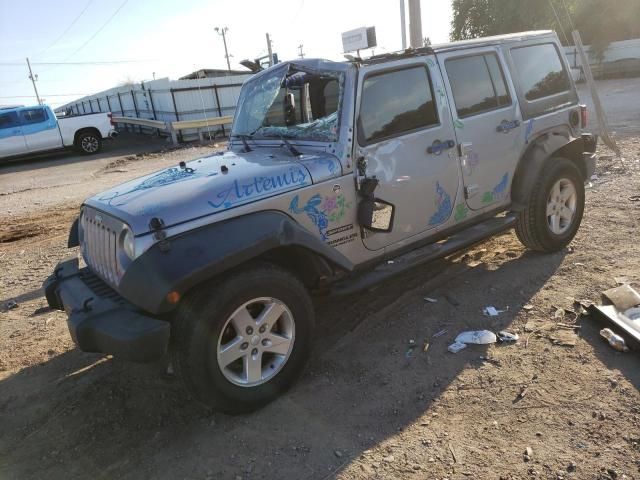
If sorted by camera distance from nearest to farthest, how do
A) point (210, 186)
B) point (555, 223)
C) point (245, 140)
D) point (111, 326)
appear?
point (111, 326) < point (210, 186) < point (245, 140) < point (555, 223)

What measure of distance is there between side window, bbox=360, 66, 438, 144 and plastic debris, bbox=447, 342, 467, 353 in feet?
5.11

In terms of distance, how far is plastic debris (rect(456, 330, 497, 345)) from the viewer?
3.65 metres

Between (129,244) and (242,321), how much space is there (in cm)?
77

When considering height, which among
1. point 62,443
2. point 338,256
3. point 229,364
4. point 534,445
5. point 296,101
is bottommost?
point 534,445

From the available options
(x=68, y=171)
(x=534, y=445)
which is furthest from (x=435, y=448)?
(x=68, y=171)

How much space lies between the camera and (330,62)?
3.73m

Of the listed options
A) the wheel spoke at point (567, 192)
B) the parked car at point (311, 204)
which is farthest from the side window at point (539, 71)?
the wheel spoke at point (567, 192)

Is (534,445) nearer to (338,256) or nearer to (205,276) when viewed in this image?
(338,256)

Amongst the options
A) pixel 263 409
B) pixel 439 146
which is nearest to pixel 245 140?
pixel 439 146

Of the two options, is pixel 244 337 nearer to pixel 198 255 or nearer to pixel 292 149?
pixel 198 255

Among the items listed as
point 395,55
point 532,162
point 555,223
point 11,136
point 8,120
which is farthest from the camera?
point 11,136

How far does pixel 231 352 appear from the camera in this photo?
2.95 meters

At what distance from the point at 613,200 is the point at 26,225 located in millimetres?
8984

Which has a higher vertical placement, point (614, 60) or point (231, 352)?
point (614, 60)
